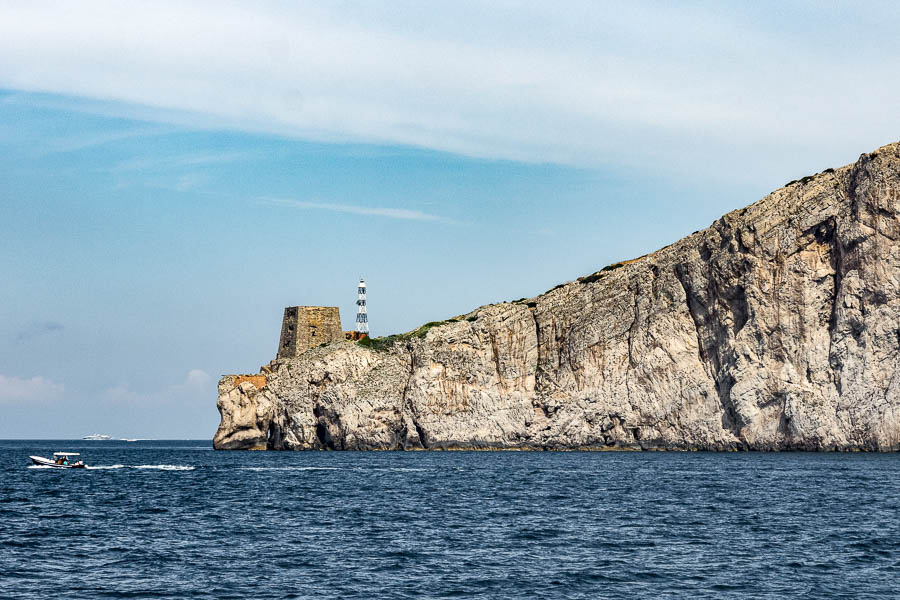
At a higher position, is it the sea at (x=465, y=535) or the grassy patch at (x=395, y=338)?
the grassy patch at (x=395, y=338)

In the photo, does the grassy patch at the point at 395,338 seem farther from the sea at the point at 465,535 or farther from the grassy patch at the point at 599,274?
the sea at the point at 465,535

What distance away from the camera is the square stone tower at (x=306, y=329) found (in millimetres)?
145875

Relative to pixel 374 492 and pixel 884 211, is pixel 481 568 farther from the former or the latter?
pixel 884 211

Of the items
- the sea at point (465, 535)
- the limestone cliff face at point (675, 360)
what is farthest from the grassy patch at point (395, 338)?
the sea at point (465, 535)

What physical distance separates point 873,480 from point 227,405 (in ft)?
284

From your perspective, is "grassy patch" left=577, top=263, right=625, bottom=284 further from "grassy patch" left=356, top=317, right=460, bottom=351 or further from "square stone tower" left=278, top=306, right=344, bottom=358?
"square stone tower" left=278, top=306, right=344, bottom=358

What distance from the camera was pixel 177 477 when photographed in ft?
264

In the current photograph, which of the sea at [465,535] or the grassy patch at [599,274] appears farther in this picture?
the grassy patch at [599,274]

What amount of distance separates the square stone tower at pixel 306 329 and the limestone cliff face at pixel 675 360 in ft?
44.8

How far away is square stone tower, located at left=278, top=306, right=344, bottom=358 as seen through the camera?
146 metres

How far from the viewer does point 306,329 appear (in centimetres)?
14612

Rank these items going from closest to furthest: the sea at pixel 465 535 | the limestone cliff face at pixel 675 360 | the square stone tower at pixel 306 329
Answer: the sea at pixel 465 535 < the limestone cliff face at pixel 675 360 < the square stone tower at pixel 306 329

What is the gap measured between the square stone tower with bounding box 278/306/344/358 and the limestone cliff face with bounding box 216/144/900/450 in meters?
13.7

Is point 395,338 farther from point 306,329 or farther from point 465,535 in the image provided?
point 465,535
